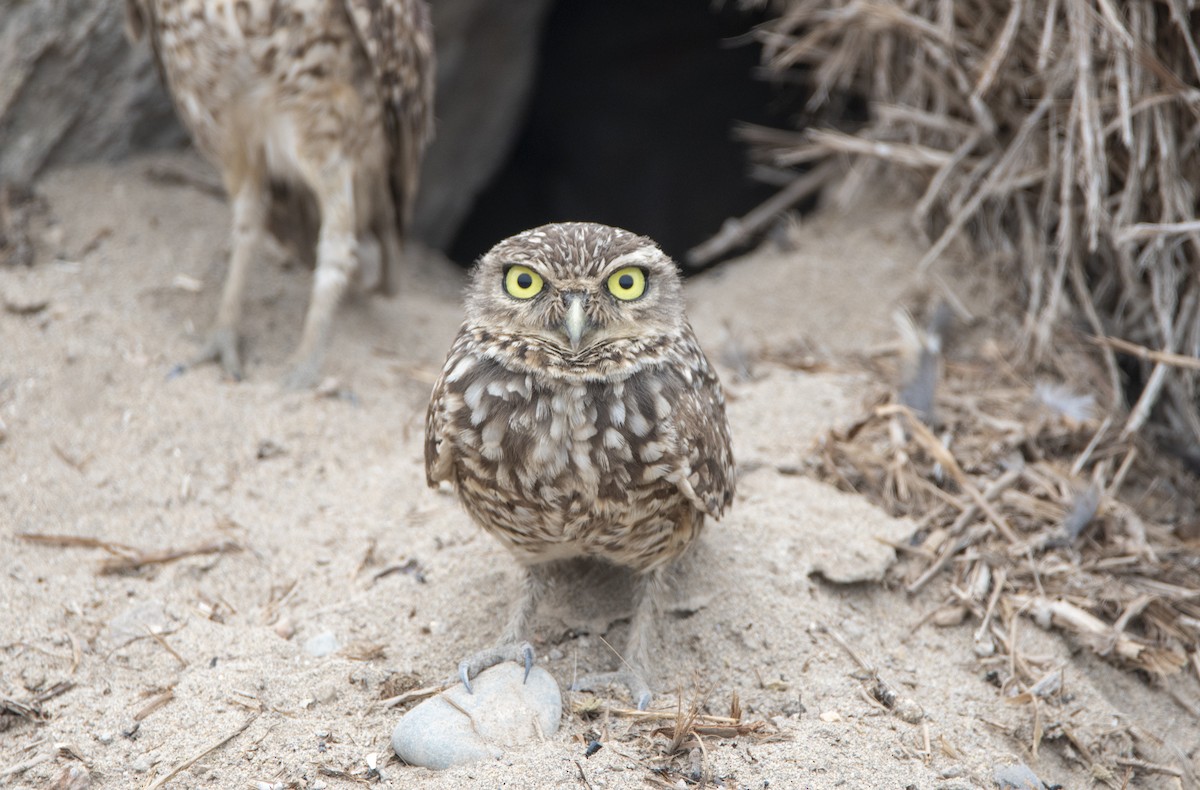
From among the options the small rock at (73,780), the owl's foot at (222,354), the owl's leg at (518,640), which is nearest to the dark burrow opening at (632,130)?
the owl's foot at (222,354)

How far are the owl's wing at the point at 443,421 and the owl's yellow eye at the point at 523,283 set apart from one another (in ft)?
0.70

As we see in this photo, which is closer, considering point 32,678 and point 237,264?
point 32,678

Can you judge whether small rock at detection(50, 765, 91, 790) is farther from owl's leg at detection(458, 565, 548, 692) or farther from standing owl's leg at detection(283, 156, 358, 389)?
standing owl's leg at detection(283, 156, 358, 389)

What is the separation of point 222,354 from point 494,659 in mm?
2121

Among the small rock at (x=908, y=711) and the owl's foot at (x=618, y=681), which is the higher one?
the small rock at (x=908, y=711)

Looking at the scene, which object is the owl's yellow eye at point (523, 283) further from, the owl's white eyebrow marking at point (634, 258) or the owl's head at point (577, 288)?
the owl's white eyebrow marking at point (634, 258)

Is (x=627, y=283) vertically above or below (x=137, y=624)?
above

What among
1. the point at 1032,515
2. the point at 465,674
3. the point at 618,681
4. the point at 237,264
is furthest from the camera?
the point at 237,264

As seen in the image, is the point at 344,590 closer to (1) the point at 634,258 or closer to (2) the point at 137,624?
(2) the point at 137,624

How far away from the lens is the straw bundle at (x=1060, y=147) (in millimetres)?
3523

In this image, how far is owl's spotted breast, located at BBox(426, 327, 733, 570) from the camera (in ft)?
7.88

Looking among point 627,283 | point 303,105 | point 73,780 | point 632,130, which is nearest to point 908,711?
point 627,283

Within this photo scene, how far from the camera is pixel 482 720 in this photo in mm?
2363

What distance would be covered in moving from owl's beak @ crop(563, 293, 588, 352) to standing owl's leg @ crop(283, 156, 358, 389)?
80.8 inches
